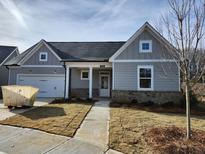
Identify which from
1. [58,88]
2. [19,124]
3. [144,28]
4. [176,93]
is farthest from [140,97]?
[19,124]

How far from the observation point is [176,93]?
50.8ft

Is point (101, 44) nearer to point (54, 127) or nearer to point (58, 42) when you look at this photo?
point (58, 42)

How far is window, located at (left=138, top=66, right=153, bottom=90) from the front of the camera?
15.8m

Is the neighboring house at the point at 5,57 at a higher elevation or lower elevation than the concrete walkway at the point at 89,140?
higher

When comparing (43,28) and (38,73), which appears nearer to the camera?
(43,28)

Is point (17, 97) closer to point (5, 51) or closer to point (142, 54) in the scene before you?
point (142, 54)

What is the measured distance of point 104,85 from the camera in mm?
20781

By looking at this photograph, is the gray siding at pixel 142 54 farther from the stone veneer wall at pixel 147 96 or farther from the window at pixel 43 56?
the window at pixel 43 56

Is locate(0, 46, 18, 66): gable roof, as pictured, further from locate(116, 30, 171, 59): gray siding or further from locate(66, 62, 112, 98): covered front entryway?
locate(116, 30, 171, 59): gray siding

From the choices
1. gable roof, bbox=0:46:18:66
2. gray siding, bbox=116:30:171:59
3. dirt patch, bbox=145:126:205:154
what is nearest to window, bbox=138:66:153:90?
gray siding, bbox=116:30:171:59

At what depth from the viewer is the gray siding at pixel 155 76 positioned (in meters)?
15.6

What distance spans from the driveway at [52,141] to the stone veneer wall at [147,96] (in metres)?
7.94

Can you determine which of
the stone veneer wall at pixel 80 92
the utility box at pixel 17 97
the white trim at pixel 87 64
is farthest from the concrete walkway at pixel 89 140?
the stone veneer wall at pixel 80 92

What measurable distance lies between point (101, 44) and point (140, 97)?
29.3ft
